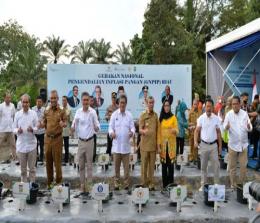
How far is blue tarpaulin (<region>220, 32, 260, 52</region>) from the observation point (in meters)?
11.0

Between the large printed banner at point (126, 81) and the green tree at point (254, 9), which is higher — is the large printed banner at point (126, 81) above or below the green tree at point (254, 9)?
below

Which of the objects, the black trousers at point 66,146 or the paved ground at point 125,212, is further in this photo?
the black trousers at point 66,146

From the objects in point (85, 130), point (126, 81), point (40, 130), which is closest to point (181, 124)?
point (40, 130)

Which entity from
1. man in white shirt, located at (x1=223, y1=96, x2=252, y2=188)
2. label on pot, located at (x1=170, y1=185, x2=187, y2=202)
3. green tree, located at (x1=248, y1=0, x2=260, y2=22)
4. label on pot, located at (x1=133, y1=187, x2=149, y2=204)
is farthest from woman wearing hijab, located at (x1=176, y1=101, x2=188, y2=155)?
green tree, located at (x1=248, y1=0, x2=260, y2=22)

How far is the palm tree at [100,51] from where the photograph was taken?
3778 cm

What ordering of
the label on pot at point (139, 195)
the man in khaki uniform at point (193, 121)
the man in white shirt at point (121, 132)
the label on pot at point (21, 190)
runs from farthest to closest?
the man in khaki uniform at point (193, 121) → the man in white shirt at point (121, 132) → the label on pot at point (21, 190) → the label on pot at point (139, 195)

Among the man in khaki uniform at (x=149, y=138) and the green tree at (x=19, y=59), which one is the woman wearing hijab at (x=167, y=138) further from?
the green tree at (x=19, y=59)

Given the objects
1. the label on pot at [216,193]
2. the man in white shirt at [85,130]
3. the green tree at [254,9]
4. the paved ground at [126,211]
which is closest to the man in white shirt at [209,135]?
the paved ground at [126,211]

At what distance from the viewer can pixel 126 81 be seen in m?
14.2

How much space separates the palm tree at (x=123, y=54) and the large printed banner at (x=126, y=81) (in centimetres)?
2000

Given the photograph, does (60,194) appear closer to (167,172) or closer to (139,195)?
(139,195)

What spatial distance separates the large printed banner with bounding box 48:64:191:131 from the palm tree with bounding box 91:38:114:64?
937 inches

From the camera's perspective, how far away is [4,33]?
36.9 m

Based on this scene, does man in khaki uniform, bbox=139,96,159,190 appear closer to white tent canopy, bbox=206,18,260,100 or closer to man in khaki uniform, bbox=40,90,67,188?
man in khaki uniform, bbox=40,90,67,188
